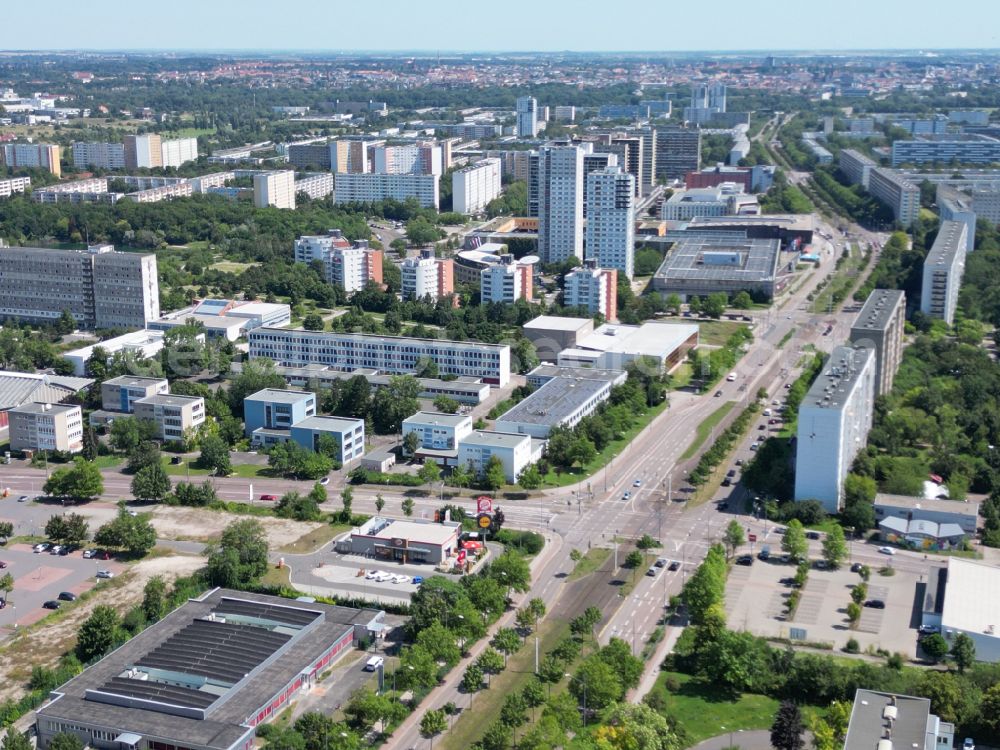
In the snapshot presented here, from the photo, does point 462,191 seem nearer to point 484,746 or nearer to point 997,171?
point 997,171

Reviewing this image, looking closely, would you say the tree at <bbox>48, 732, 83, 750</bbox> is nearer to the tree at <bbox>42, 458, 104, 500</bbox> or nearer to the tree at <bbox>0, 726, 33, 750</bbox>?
the tree at <bbox>0, 726, 33, 750</bbox>

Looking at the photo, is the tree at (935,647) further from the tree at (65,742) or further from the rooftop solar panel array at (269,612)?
the tree at (65,742)

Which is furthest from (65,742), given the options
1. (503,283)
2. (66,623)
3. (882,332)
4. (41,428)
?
(503,283)

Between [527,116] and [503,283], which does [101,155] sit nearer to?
[527,116]

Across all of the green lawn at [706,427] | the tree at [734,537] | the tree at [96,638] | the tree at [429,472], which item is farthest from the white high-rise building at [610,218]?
the tree at [96,638]

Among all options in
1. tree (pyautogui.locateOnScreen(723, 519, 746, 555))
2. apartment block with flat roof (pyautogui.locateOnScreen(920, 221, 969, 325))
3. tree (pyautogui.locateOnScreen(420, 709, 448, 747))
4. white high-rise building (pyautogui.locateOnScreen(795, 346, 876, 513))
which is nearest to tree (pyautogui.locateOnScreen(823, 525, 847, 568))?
tree (pyautogui.locateOnScreen(723, 519, 746, 555))
